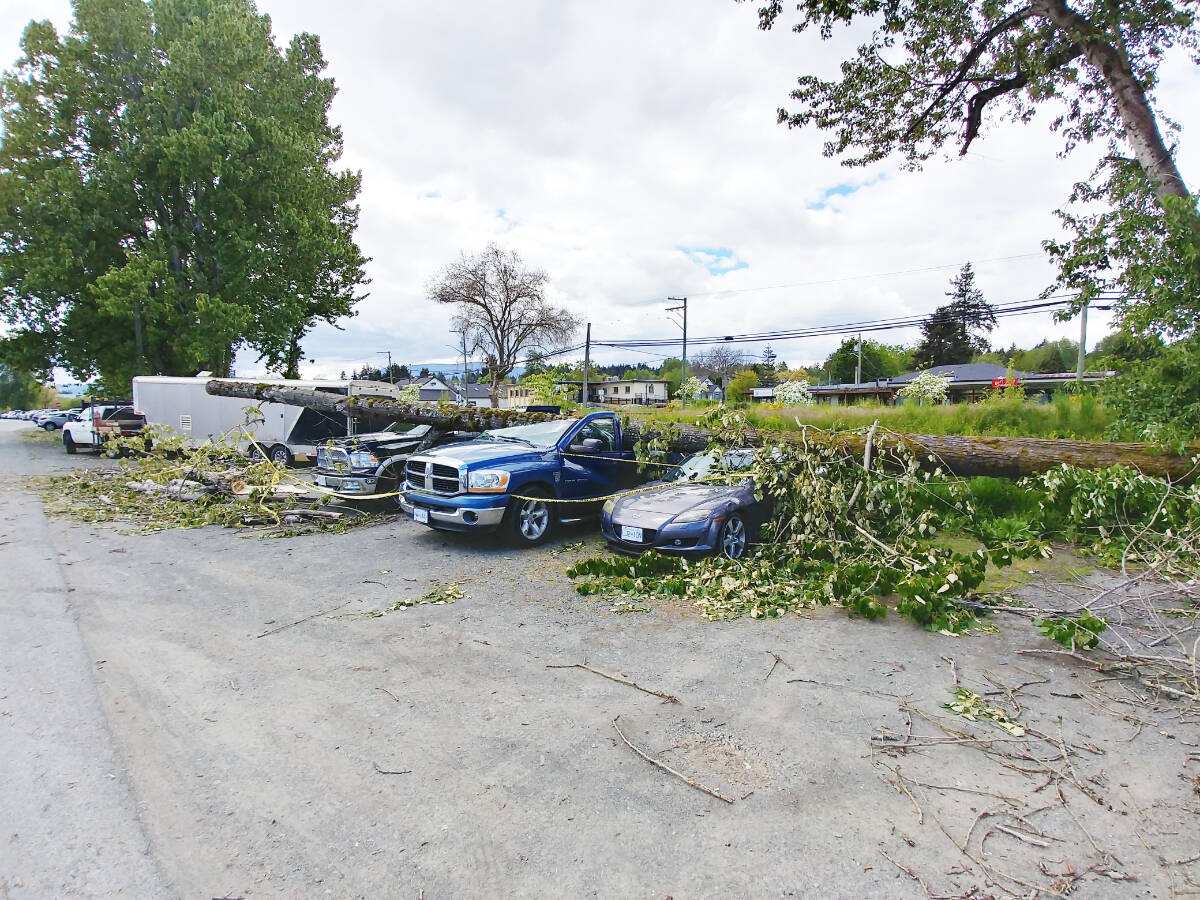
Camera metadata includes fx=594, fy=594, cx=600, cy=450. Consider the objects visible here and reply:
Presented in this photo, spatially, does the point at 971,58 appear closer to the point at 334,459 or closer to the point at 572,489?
the point at 572,489

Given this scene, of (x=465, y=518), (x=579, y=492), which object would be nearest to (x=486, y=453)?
(x=465, y=518)

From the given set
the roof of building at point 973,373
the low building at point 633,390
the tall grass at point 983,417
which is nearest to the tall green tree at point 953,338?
the roof of building at point 973,373

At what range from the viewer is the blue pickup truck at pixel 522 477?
285 inches

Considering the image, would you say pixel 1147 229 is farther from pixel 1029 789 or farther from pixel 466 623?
pixel 466 623

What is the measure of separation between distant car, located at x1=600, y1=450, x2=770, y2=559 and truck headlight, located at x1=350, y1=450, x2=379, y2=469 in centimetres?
464

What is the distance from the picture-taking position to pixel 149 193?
21547mm

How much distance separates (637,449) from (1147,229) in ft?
22.6

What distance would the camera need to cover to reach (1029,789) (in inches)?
108

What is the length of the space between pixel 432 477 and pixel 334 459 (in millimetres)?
3491

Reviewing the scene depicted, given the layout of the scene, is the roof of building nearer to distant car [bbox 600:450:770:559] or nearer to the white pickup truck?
distant car [bbox 600:450:770:559]

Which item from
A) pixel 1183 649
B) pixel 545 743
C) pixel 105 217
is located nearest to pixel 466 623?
pixel 545 743

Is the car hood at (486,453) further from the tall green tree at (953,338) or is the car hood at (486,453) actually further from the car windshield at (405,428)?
the tall green tree at (953,338)

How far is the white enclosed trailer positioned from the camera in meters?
15.3

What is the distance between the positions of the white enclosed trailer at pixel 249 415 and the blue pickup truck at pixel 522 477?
7312mm
